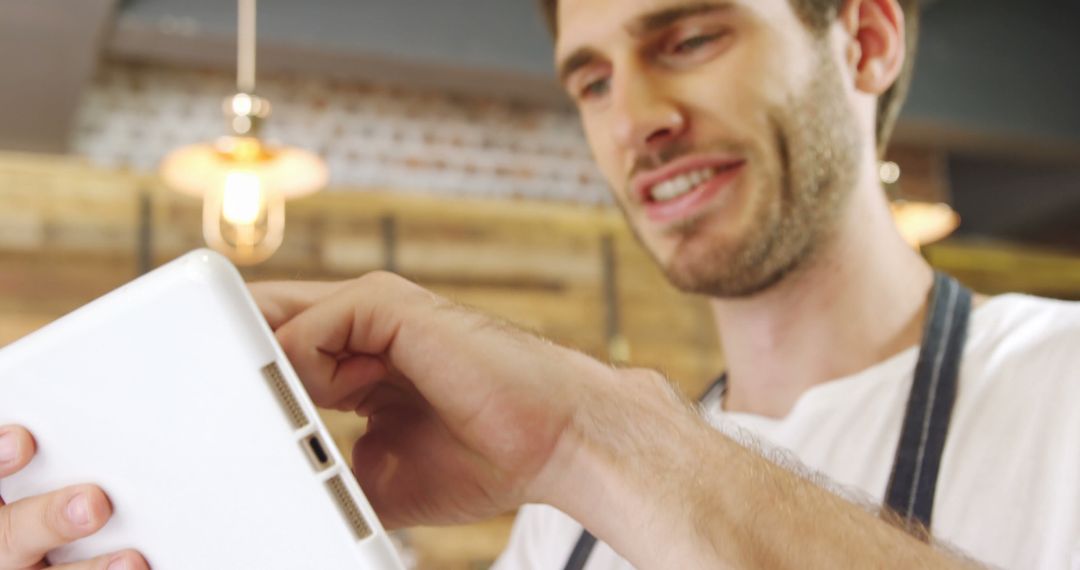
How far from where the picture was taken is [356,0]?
4.67 meters

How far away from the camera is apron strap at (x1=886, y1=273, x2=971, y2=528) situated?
104 cm

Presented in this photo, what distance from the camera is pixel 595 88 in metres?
1.41

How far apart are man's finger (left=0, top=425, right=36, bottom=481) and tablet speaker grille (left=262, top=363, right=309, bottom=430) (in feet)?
0.57

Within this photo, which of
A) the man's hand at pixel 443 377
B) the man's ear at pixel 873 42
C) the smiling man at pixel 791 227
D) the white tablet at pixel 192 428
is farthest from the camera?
the man's ear at pixel 873 42

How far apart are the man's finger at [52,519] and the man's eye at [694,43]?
0.86m

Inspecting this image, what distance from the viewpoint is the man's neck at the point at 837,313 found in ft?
4.21

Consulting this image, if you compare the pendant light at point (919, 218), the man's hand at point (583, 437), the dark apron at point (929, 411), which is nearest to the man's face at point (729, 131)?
the dark apron at point (929, 411)

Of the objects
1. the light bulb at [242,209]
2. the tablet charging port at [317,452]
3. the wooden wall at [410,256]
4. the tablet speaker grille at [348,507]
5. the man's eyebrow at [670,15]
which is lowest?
the wooden wall at [410,256]

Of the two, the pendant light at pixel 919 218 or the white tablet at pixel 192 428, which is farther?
the pendant light at pixel 919 218

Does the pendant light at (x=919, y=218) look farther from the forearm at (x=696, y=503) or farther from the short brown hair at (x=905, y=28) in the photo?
the forearm at (x=696, y=503)

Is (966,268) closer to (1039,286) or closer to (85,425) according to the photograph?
(1039,286)

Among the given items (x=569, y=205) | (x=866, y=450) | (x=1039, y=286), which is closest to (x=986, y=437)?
(x=866, y=450)

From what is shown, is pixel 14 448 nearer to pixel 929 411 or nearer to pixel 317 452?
pixel 317 452

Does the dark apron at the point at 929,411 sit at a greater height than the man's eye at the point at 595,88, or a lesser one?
lesser
